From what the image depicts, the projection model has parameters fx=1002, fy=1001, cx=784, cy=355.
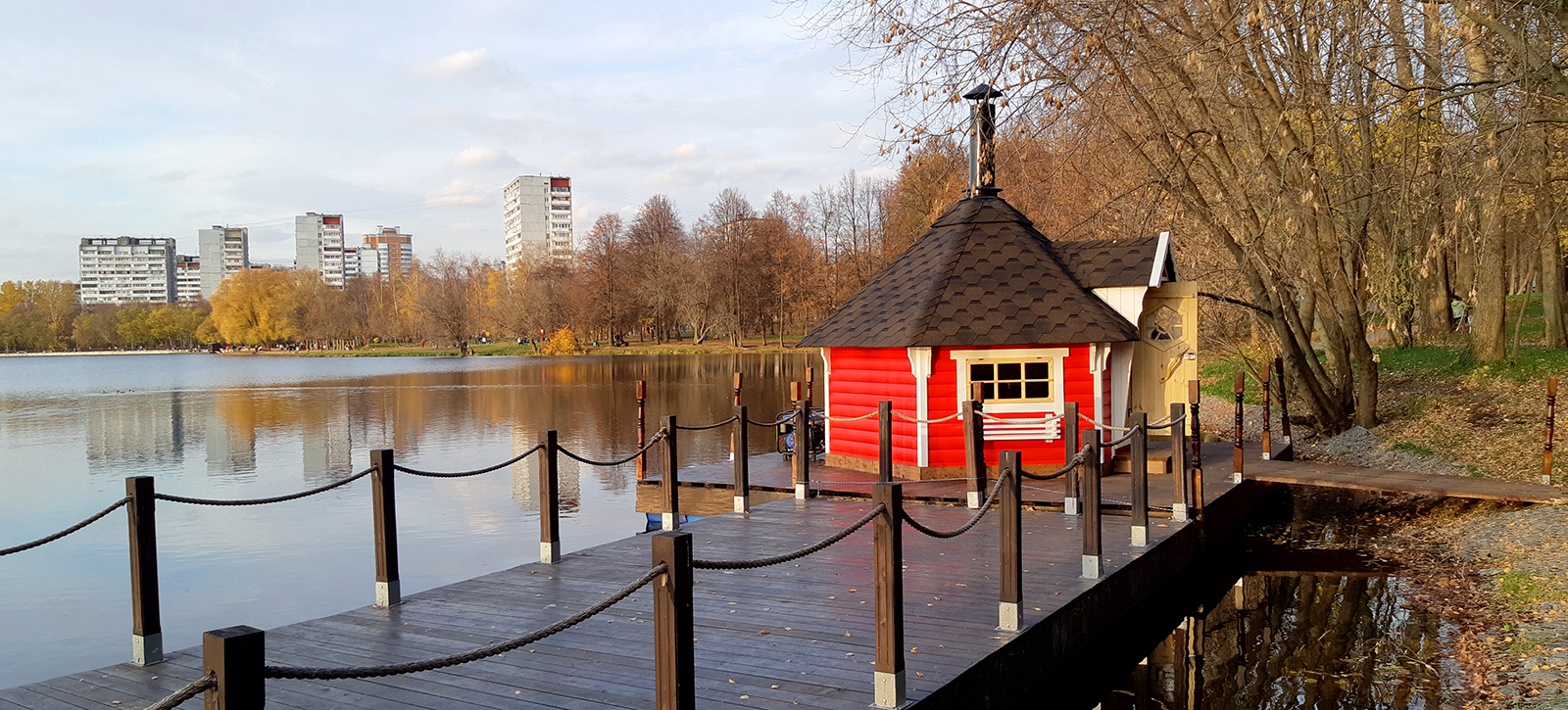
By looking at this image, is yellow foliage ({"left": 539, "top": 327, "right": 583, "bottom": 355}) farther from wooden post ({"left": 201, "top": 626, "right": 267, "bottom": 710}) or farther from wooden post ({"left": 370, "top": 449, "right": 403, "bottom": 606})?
wooden post ({"left": 201, "top": 626, "right": 267, "bottom": 710})

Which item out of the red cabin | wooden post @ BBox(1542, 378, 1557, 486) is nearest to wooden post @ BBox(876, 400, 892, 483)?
the red cabin

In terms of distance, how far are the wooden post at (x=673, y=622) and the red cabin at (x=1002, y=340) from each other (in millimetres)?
7957

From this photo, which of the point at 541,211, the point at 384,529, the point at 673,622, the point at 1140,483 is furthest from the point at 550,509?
the point at 541,211

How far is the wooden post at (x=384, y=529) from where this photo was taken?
23.9 ft

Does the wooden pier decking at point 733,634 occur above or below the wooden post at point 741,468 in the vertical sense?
below

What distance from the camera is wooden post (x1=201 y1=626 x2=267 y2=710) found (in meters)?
2.99

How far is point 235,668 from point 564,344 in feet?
250

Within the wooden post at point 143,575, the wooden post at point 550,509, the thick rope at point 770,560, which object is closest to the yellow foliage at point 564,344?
the wooden post at point 550,509

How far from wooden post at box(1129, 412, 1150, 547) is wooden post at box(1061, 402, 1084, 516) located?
90 cm

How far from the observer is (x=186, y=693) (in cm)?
286

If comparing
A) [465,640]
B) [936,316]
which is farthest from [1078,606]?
[936,316]

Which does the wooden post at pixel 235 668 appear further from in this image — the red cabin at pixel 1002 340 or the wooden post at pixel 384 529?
the red cabin at pixel 1002 340

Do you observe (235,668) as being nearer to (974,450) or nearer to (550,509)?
(550,509)

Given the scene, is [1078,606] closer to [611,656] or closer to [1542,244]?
[611,656]
